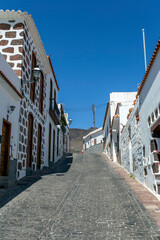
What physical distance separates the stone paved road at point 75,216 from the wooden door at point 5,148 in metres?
1.48

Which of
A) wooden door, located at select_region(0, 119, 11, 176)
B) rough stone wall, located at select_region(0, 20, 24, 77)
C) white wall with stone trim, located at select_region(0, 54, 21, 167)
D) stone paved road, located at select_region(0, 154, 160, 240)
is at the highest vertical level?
rough stone wall, located at select_region(0, 20, 24, 77)

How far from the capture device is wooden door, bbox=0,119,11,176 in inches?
328

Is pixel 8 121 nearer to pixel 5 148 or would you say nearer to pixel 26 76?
pixel 5 148

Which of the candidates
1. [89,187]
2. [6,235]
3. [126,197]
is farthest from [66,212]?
[89,187]

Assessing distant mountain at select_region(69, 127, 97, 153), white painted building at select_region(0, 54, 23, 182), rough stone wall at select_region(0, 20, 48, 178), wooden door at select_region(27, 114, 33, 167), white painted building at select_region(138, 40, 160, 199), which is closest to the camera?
white painted building at select_region(138, 40, 160, 199)

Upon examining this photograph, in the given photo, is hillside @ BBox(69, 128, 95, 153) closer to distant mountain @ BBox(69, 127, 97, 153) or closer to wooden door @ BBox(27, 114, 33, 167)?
distant mountain @ BBox(69, 127, 97, 153)

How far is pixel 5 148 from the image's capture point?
856 centimetres

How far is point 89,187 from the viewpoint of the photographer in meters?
7.80

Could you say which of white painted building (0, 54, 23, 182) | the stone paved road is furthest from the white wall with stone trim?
the stone paved road

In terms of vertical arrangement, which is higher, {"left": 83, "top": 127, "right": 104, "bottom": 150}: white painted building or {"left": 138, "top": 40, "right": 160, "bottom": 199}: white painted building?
{"left": 83, "top": 127, "right": 104, "bottom": 150}: white painted building

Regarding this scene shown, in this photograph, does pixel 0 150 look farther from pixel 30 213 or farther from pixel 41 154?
pixel 41 154

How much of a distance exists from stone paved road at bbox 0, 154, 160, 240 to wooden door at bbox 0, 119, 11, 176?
58.3 inches

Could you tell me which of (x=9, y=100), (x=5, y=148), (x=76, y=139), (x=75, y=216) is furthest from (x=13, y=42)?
(x=76, y=139)

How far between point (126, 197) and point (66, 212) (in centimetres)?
201
